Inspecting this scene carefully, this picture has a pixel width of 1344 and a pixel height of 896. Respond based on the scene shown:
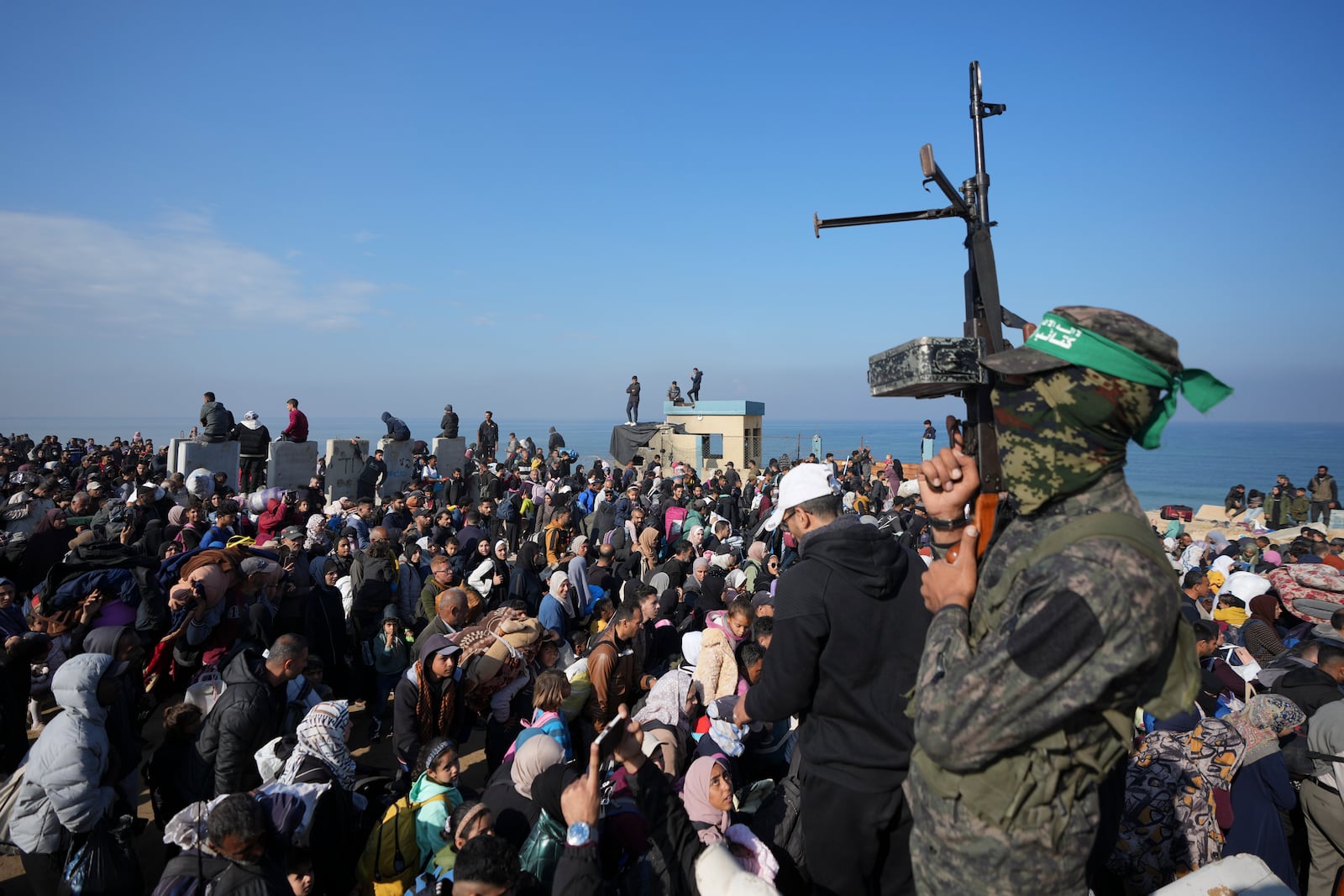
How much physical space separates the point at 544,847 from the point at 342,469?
13.2 m

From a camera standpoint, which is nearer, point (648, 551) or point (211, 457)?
point (648, 551)

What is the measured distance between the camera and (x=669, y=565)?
30.0ft

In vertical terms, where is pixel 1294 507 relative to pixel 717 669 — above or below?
below

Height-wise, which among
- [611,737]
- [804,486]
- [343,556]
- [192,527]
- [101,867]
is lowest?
[101,867]

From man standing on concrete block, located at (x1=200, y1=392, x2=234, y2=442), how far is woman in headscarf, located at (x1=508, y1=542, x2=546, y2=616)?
730cm

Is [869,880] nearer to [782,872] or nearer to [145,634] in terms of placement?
[782,872]

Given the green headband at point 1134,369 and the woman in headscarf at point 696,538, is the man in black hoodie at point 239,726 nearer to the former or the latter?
the green headband at point 1134,369

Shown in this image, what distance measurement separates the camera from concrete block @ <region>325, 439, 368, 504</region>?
49.2 feet

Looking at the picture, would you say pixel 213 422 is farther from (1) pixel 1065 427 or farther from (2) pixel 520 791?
(1) pixel 1065 427

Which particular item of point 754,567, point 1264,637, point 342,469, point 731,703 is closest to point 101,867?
point 731,703

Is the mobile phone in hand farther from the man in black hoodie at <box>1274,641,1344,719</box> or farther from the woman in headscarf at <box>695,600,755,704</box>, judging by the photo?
the man in black hoodie at <box>1274,641,1344,719</box>

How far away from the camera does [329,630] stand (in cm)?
700

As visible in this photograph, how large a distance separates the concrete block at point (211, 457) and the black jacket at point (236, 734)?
9.50 meters

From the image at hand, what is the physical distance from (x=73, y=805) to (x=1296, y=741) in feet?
21.8
